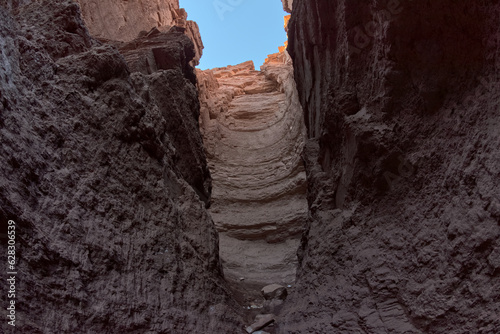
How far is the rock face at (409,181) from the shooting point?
3.25 meters

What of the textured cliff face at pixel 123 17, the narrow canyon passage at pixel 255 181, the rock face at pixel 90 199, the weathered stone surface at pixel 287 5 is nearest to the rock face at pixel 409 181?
the rock face at pixel 90 199

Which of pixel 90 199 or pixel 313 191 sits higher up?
pixel 313 191

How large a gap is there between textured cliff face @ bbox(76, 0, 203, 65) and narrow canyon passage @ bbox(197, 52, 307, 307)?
4.15m

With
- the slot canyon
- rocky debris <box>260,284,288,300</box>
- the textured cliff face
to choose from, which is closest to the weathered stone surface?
the textured cliff face

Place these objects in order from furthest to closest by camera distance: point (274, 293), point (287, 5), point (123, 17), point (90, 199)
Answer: point (287, 5)
point (123, 17)
point (274, 293)
point (90, 199)

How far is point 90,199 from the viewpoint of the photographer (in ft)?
13.3

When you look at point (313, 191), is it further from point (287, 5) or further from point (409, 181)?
point (287, 5)

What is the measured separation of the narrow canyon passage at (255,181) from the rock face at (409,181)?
2959 mm

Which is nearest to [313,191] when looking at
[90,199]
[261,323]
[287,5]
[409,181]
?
[409,181]

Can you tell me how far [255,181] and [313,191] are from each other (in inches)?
292

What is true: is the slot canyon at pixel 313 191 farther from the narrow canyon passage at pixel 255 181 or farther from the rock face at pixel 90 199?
the narrow canyon passage at pixel 255 181

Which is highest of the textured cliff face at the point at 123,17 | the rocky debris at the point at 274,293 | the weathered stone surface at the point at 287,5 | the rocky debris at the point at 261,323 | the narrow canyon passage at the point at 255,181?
the weathered stone surface at the point at 287,5

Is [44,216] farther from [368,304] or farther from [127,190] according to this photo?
[368,304]

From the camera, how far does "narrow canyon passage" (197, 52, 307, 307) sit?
1053cm
